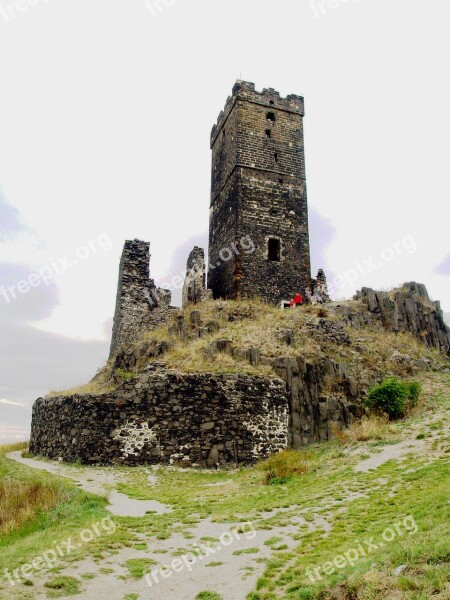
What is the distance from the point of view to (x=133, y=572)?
717cm

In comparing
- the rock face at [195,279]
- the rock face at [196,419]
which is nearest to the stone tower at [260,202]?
the rock face at [195,279]

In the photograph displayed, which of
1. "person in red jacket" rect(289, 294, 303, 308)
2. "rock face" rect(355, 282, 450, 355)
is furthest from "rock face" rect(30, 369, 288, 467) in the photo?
"rock face" rect(355, 282, 450, 355)

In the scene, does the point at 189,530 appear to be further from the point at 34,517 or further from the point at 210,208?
the point at 210,208

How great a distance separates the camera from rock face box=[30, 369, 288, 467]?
1625 cm

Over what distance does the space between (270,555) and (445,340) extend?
843 inches

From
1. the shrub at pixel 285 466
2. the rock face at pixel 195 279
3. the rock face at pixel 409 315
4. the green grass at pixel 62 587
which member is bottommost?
the green grass at pixel 62 587

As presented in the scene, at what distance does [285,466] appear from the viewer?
13914 mm

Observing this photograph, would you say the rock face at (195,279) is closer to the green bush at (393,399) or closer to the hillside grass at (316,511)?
the green bush at (393,399)

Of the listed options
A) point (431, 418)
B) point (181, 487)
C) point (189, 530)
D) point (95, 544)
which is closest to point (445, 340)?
point (431, 418)

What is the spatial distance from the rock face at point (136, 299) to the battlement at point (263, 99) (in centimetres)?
1018

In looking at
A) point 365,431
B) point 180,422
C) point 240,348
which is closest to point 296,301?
point 240,348

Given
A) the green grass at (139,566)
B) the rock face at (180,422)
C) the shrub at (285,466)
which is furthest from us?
the rock face at (180,422)

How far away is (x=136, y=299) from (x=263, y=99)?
14.0 m

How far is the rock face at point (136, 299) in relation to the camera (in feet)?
82.7
